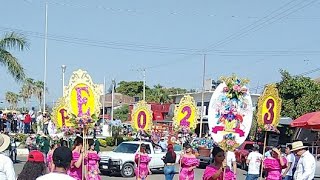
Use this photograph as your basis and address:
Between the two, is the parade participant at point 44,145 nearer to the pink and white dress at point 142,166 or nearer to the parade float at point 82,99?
the pink and white dress at point 142,166

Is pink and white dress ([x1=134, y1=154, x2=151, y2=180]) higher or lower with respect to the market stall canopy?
lower

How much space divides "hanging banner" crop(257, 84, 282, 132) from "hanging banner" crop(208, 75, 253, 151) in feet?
8.97

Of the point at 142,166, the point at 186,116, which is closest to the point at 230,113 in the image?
the point at 142,166

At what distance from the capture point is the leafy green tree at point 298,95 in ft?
111

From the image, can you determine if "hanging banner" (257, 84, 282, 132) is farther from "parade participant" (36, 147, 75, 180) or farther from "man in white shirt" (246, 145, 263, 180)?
"parade participant" (36, 147, 75, 180)

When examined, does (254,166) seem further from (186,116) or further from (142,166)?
(186,116)

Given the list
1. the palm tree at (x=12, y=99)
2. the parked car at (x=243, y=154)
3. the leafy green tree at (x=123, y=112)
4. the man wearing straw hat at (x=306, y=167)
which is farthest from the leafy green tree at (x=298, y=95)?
the palm tree at (x=12, y=99)

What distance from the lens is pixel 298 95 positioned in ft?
114

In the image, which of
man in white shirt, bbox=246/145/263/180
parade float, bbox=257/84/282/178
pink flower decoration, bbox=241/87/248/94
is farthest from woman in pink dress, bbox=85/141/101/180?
man in white shirt, bbox=246/145/263/180

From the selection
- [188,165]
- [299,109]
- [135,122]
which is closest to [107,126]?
[299,109]

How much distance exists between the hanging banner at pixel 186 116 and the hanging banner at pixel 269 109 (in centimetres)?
665

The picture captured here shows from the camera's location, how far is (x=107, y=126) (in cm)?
4622

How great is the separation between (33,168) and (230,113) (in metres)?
4.29

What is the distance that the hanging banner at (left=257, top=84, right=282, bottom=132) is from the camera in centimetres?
1298
